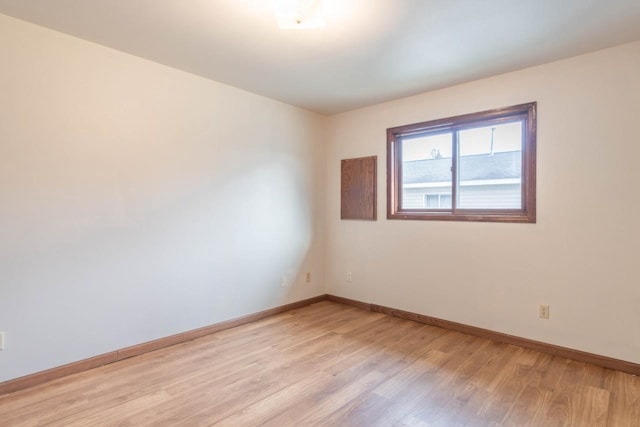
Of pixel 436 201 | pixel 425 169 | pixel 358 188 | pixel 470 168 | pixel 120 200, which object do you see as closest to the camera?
pixel 120 200

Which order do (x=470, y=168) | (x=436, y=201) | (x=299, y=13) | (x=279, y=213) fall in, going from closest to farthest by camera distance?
(x=299, y=13) → (x=470, y=168) → (x=436, y=201) → (x=279, y=213)

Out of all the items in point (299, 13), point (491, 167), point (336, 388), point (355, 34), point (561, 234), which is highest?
point (355, 34)

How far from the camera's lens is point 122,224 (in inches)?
103

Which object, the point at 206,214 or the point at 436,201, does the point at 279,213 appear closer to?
the point at 206,214

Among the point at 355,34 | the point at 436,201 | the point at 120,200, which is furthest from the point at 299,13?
the point at 436,201

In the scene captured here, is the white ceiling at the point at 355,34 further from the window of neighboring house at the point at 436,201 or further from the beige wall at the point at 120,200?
the window of neighboring house at the point at 436,201

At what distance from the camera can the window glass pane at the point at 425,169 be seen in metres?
3.48

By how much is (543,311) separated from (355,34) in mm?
2653

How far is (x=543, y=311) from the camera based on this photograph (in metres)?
2.79

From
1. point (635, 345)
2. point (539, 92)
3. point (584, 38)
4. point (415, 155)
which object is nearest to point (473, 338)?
point (635, 345)

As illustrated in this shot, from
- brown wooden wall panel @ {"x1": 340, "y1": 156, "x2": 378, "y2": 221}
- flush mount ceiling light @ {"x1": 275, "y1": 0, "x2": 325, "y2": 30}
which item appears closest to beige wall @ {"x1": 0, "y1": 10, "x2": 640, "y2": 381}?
brown wooden wall panel @ {"x1": 340, "y1": 156, "x2": 378, "y2": 221}

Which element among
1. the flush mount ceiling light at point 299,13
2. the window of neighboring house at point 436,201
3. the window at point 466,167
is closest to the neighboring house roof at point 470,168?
the window at point 466,167

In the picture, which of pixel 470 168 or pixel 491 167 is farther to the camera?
pixel 470 168

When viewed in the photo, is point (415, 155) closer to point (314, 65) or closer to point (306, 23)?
point (314, 65)
